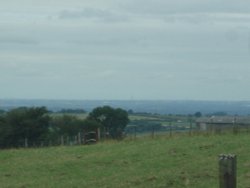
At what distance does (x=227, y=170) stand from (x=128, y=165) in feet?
38.9

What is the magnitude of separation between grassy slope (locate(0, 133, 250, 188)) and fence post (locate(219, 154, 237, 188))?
6570 millimetres

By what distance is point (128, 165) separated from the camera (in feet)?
63.3

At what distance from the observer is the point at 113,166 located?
19344 millimetres

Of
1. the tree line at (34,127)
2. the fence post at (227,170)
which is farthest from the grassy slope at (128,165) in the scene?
the tree line at (34,127)

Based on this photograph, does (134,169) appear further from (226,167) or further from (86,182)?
(226,167)

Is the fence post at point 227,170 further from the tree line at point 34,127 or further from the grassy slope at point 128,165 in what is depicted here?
the tree line at point 34,127

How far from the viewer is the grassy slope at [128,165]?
15.7 meters

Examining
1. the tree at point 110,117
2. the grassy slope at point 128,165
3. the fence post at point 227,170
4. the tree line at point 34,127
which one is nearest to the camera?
the fence post at point 227,170

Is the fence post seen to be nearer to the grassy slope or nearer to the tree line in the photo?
the grassy slope

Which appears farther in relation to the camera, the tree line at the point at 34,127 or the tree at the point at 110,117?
the tree at the point at 110,117

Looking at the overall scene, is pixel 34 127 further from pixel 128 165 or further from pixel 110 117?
pixel 128 165

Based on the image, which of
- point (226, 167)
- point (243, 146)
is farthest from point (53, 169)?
point (226, 167)

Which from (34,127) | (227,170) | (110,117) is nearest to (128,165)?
(227,170)

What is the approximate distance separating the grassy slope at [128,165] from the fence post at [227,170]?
6570mm
